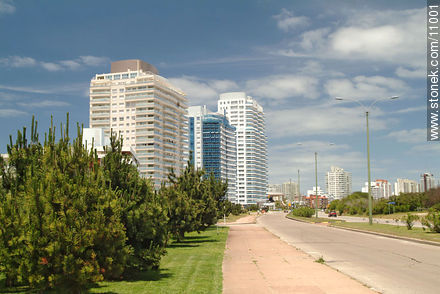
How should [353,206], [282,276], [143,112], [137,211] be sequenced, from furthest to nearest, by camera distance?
[143,112]
[353,206]
[282,276]
[137,211]

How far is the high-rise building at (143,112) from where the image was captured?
123m

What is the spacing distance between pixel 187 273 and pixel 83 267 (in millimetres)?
5320

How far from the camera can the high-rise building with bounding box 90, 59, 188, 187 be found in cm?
12294

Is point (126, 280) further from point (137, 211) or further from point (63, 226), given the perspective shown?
point (63, 226)


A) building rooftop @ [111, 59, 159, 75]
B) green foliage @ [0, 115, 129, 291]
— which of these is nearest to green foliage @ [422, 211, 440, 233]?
green foliage @ [0, 115, 129, 291]

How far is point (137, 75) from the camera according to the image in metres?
130

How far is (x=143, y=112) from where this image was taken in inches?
4889

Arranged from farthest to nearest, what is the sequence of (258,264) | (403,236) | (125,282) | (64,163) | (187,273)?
(403,236) → (258,264) → (187,273) → (125,282) → (64,163)

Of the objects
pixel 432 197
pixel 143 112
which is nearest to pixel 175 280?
pixel 432 197

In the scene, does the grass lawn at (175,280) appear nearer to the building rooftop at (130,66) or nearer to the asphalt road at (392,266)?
the asphalt road at (392,266)

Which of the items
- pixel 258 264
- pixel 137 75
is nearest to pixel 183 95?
pixel 137 75

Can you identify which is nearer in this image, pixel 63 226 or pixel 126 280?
pixel 63 226

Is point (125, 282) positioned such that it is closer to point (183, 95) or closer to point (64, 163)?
point (64, 163)

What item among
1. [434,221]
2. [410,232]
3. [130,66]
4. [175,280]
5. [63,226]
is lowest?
[410,232]
